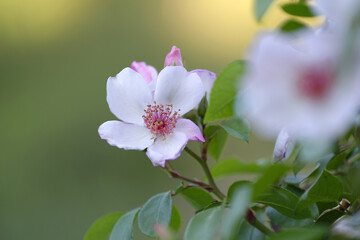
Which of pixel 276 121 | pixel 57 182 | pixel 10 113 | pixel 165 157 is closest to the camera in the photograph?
pixel 276 121

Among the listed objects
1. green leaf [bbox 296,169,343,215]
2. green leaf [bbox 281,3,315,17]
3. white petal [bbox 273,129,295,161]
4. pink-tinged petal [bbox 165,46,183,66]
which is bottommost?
green leaf [bbox 296,169,343,215]

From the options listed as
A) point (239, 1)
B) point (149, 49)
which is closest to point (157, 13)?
point (149, 49)

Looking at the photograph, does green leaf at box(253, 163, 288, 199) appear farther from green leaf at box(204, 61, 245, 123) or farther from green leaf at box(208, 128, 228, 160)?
green leaf at box(208, 128, 228, 160)

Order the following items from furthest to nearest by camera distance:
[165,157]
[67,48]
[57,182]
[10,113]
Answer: [67,48], [10,113], [57,182], [165,157]

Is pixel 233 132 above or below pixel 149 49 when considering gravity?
above

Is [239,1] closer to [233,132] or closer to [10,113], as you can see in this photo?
[10,113]

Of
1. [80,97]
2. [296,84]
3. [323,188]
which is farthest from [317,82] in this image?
[80,97]

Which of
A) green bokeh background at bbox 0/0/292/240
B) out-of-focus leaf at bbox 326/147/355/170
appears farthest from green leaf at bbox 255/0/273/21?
green bokeh background at bbox 0/0/292/240
